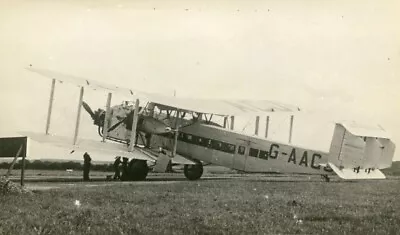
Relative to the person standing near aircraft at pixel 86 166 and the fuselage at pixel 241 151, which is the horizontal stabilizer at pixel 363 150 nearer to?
the fuselage at pixel 241 151

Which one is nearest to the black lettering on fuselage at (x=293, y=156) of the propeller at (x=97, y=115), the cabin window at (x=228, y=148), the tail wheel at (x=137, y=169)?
the cabin window at (x=228, y=148)

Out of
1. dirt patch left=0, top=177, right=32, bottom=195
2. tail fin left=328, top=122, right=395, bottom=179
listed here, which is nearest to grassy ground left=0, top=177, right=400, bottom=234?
dirt patch left=0, top=177, right=32, bottom=195

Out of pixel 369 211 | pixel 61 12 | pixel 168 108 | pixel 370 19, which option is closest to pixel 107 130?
pixel 168 108

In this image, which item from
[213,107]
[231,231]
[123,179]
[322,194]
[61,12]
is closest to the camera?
[231,231]

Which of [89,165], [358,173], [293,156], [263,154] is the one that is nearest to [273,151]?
[263,154]

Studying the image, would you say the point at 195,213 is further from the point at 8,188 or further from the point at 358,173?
the point at 358,173

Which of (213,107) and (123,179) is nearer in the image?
(123,179)

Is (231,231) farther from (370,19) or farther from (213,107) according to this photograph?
(213,107)
